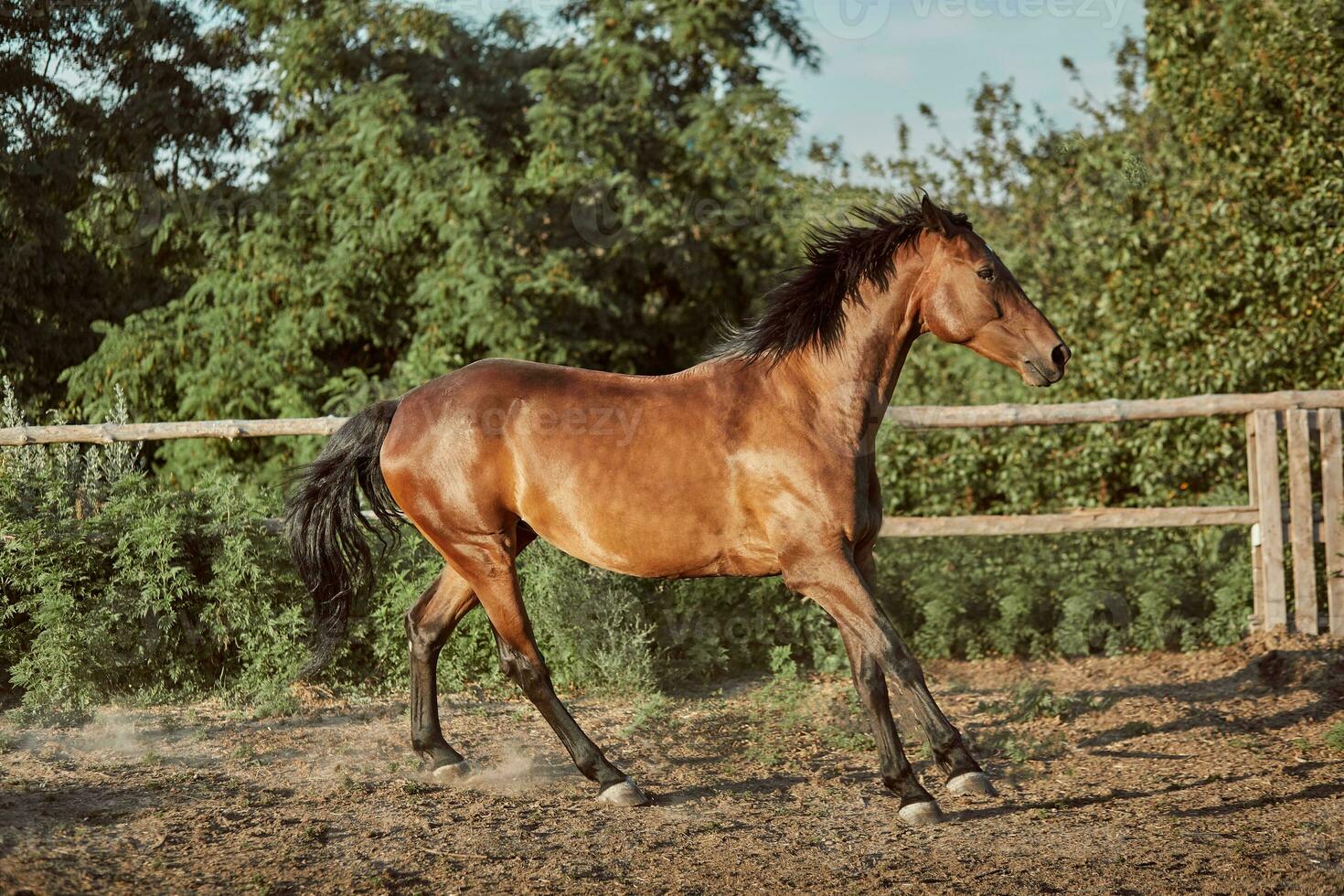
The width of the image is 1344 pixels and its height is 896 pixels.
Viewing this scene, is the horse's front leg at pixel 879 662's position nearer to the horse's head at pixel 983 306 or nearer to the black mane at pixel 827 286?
the black mane at pixel 827 286

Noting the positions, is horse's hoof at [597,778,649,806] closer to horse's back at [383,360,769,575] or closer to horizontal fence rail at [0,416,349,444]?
horse's back at [383,360,769,575]

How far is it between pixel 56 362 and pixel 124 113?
2.23m

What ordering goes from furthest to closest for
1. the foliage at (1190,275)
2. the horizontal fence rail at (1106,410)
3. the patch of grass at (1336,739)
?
the foliage at (1190,275) → the horizontal fence rail at (1106,410) → the patch of grass at (1336,739)

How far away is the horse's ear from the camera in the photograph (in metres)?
4.09

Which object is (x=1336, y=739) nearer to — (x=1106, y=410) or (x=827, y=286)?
(x=1106, y=410)

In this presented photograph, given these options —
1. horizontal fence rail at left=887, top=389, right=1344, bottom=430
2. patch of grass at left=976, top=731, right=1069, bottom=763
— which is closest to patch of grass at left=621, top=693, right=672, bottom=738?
patch of grass at left=976, top=731, right=1069, bottom=763

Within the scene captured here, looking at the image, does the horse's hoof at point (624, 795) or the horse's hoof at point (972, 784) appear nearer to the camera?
the horse's hoof at point (972, 784)

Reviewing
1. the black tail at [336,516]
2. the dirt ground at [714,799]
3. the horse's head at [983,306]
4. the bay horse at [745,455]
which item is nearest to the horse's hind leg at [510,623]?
the bay horse at [745,455]

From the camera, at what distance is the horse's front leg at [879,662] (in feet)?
12.9

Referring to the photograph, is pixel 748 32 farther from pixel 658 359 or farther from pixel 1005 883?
pixel 1005 883

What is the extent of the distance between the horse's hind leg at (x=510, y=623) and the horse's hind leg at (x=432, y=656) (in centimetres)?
30

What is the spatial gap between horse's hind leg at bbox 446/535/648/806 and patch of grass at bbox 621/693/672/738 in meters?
0.76

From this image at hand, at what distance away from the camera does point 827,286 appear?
4312 mm

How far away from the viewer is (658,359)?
37.0 ft
